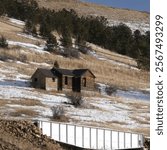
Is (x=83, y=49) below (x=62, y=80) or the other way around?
the other way around

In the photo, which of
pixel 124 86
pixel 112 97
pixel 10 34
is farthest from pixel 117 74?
pixel 112 97

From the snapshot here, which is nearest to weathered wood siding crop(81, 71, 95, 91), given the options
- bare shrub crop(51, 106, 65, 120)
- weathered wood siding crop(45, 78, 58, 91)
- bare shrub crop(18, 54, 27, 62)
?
weathered wood siding crop(45, 78, 58, 91)

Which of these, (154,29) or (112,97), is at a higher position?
(154,29)

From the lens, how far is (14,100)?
44.2 meters

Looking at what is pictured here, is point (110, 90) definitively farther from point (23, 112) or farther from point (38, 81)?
point (23, 112)

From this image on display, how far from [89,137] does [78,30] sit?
79.4 m

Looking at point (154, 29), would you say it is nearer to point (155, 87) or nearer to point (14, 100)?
point (155, 87)

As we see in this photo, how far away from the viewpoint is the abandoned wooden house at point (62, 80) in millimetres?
60125

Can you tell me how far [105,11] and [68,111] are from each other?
106m

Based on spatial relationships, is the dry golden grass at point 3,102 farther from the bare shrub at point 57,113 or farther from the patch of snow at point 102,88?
the patch of snow at point 102,88

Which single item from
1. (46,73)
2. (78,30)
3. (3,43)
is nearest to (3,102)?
(46,73)

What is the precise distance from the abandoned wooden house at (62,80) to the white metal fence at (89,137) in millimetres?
36613

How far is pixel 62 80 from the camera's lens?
206 feet

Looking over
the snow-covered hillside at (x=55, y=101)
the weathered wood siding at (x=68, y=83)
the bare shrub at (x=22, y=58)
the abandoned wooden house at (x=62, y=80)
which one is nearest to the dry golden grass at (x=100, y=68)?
the snow-covered hillside at (x=55, y=101)
